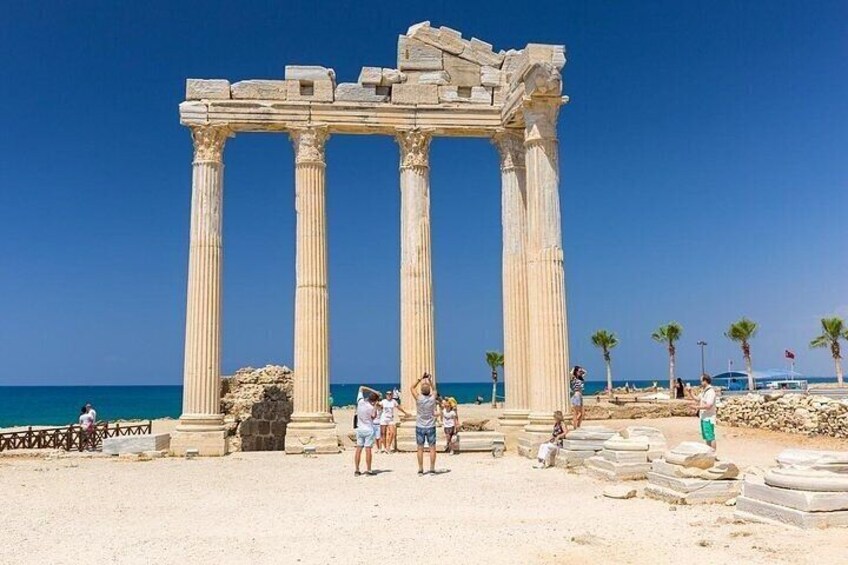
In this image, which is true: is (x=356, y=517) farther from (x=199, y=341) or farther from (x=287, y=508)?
(x=199, y=341)

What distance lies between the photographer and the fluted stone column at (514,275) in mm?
22797

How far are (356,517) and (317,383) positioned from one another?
10.6m

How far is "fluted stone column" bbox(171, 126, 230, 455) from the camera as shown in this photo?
20984 mm

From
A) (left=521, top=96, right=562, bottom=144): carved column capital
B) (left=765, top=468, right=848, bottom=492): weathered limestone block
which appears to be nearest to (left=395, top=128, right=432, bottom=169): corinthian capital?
(left=521, top=96, right=562, bottom=144): carved column capital

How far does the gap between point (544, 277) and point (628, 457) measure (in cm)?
655

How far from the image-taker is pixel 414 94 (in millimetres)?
23047

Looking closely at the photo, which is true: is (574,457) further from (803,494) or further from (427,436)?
(803,494)

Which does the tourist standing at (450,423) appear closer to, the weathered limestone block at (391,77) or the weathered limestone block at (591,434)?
the weathered limestone block at (591,434)

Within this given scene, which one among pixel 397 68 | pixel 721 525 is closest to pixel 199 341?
pixel 397 68

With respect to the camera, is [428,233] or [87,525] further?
[428,233]

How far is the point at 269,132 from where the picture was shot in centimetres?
2309

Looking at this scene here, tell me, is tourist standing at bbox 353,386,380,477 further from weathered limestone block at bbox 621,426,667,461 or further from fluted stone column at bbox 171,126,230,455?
fluted stone column at bbox 171,126,230,455

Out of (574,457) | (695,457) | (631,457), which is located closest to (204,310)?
(574,457)

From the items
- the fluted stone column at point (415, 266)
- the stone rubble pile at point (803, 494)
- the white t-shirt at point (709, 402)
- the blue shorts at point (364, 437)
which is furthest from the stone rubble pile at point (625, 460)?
the fluted stone column at point (415, 266)
